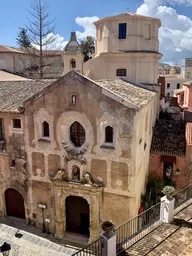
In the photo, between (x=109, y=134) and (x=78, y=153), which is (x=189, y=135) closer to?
(x=109, y=134)

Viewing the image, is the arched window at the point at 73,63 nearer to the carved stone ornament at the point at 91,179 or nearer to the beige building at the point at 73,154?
the beige building at the point at 73,154

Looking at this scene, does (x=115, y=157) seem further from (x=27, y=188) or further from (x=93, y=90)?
(x=27, y=188)

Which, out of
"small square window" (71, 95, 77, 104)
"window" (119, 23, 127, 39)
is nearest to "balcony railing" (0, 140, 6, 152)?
"small square window" (71, 95, 77, 104)

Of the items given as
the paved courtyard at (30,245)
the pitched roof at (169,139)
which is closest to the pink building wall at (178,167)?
the pitched roof at (169,139)

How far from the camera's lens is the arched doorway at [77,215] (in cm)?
1798

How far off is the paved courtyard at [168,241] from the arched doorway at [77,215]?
6.86 m

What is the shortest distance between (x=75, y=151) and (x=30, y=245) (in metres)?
7.06

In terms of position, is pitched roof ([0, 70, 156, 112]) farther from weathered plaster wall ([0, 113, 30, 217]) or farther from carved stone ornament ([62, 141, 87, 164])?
carved stone ornament ([62, 141, 87, 164])

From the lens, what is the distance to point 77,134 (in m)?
16.8

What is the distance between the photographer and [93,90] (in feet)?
50.6

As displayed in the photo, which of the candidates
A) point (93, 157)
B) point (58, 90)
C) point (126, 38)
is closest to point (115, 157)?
point (93, 157)

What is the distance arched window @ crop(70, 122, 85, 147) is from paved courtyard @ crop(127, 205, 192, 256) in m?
7.16

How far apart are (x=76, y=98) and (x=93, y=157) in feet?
12.7

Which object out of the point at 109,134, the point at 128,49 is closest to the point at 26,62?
the point at 128,49
